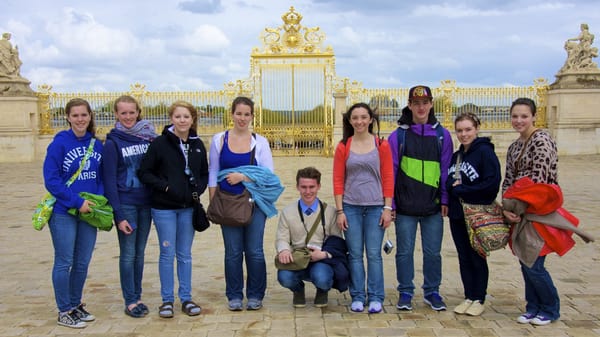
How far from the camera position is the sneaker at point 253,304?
4.84 m

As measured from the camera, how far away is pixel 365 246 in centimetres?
478

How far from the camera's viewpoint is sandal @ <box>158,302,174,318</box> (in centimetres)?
465

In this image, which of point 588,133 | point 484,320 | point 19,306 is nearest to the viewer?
point 484,320

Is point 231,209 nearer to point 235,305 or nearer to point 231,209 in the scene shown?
point 231,209

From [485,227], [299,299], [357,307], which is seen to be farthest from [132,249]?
[485,227]

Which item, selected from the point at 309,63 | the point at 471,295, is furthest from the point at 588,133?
the point at 471,295

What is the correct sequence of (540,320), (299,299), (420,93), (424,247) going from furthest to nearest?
(299,299) → (424,247) → (420,93) → (540,320)

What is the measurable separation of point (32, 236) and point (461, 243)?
5.98m

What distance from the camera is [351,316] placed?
4.68m

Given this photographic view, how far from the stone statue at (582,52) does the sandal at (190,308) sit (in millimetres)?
19859

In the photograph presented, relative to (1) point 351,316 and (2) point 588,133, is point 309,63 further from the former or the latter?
(1) point 351,316

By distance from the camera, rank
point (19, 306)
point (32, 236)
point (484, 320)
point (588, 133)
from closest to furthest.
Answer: point (484, 320)
point (19, 306)
point (32, 236)
point (588, 133)

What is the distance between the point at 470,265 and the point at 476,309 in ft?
1.12

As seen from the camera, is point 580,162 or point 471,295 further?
point 580,162
